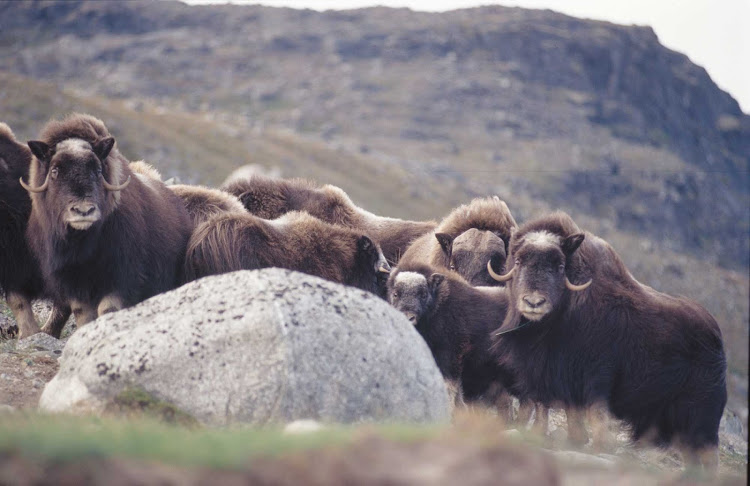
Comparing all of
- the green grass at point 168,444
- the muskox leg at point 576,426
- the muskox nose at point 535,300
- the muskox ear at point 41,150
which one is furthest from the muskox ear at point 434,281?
the green grass at point 168,444

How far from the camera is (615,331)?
254 inches

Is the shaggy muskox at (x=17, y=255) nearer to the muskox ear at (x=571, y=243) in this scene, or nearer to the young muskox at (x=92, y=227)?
the young muskox at (x=92, y=227)

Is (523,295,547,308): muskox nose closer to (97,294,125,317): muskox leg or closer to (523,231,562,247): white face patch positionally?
(523,231,562,247): white face patch

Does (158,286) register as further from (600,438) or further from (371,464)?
(371,464)

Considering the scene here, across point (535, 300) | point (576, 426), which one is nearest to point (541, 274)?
point (535, 300)

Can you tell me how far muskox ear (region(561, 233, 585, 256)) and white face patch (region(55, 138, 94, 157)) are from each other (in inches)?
143

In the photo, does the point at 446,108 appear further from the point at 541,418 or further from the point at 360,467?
the point at 360,467

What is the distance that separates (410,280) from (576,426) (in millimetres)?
1709

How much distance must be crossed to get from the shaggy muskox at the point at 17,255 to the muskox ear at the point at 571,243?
13.6ft

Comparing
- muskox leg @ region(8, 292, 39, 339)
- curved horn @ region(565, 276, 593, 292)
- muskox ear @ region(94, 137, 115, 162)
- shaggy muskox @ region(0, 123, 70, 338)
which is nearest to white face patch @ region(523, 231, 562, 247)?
curved horn @ region(565, 276, 593, 292)

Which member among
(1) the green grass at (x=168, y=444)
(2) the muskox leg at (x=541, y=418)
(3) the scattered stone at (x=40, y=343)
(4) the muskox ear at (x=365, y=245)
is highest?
(1) the green grass at (x=168, y=444)

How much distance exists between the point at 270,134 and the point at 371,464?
6638cm

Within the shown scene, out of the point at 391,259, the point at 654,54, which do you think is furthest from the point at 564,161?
the point at 391,259

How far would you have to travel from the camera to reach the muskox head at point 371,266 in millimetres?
7066
